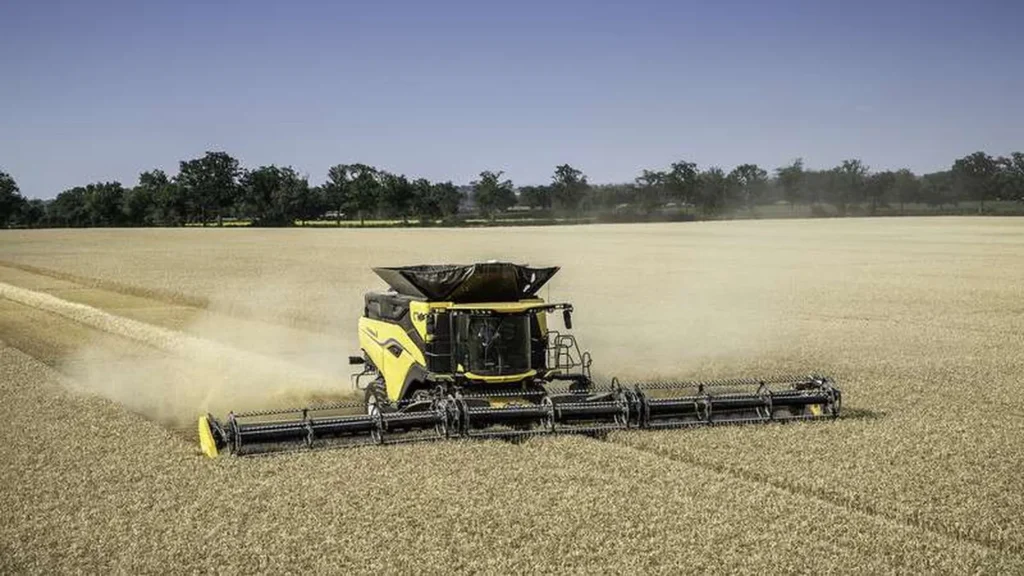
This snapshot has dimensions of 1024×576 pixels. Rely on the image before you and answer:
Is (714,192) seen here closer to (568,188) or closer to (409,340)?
(568,188)

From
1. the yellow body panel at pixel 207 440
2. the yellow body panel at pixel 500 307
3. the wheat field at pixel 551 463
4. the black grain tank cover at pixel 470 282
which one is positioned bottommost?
the wheat field at pixel 551 463

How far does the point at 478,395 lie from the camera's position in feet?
52.1

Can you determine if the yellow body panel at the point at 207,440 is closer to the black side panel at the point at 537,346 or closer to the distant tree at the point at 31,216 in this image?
the black side panel at the point at 537,346

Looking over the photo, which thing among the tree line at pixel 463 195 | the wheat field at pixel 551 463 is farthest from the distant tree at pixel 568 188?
the wheat field at pixel 551 463

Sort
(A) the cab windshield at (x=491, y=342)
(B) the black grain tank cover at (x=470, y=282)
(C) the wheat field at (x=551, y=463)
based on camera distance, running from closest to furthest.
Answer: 1. (C) the wheat field at (x=551, y=463)
2. (A) the cab windshield at (x=491, y=342)
3. (B) the black grain tank cover at (x=470, y=282)

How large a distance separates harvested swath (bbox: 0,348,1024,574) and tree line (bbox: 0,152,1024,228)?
112 m

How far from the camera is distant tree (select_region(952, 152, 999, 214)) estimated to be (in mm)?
134625

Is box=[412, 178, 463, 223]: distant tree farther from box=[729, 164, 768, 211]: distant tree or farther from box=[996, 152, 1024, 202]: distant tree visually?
box=[996, 152, 1024, 202]: distant tree

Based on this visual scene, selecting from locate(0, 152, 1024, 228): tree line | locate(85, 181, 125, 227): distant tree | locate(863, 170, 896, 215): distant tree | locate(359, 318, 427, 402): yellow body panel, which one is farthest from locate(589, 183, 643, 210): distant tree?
locate(359, 318, 427, 402): yellow body panel

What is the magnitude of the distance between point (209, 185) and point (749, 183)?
277ft

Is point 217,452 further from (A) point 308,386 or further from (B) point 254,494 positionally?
(A) point 308,386

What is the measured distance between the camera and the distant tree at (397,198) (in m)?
151

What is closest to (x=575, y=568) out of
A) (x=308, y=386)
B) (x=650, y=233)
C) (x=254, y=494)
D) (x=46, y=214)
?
(x=254, y=494)

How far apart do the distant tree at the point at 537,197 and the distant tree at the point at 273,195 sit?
33233 millimetres
